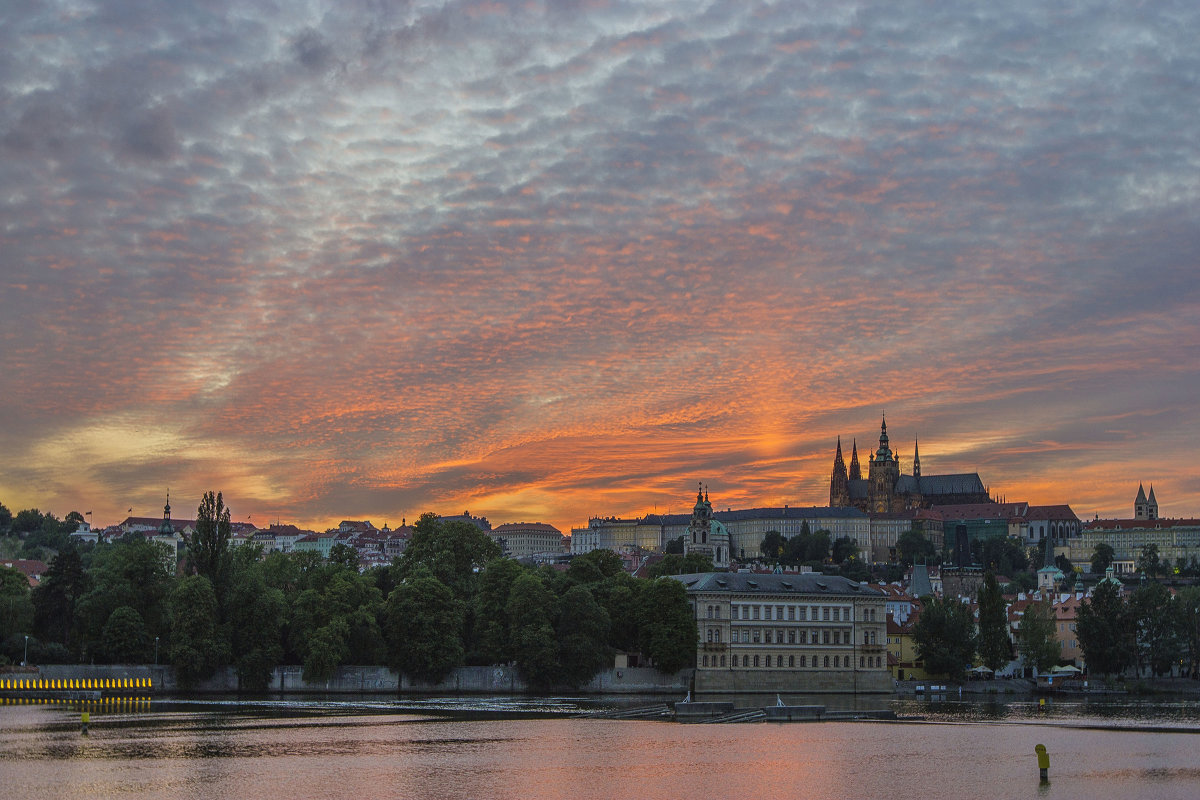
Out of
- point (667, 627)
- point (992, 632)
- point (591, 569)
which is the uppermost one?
point (591, 569)

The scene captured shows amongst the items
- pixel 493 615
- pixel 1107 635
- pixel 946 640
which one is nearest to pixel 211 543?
pixel 493 615

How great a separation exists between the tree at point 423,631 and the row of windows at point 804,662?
78.2ft

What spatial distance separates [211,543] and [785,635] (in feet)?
162

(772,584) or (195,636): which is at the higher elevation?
(772,584)

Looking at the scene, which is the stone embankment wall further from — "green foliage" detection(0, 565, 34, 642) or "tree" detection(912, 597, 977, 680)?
"tree" detection(912, 597, 977, 680)

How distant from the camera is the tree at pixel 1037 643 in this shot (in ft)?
419

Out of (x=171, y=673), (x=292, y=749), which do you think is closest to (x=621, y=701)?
(x=171, y=673)

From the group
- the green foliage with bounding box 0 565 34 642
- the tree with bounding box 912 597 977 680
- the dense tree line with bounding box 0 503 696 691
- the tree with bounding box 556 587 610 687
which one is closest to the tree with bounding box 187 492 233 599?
the dense tree line with bounding box 0 503 696 691

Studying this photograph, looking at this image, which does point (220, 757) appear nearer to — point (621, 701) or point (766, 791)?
point (766, 791)

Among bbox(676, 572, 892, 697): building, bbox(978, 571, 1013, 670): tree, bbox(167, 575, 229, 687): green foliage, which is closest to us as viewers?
bbox(167, 575, 229, 687): green foliage

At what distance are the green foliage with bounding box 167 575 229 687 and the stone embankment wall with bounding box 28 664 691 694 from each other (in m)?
1.61

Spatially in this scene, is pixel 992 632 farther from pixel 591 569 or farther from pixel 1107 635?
pixel 591 569

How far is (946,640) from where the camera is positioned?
12262 cm

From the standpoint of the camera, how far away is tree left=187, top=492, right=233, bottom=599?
105250 millimetres
